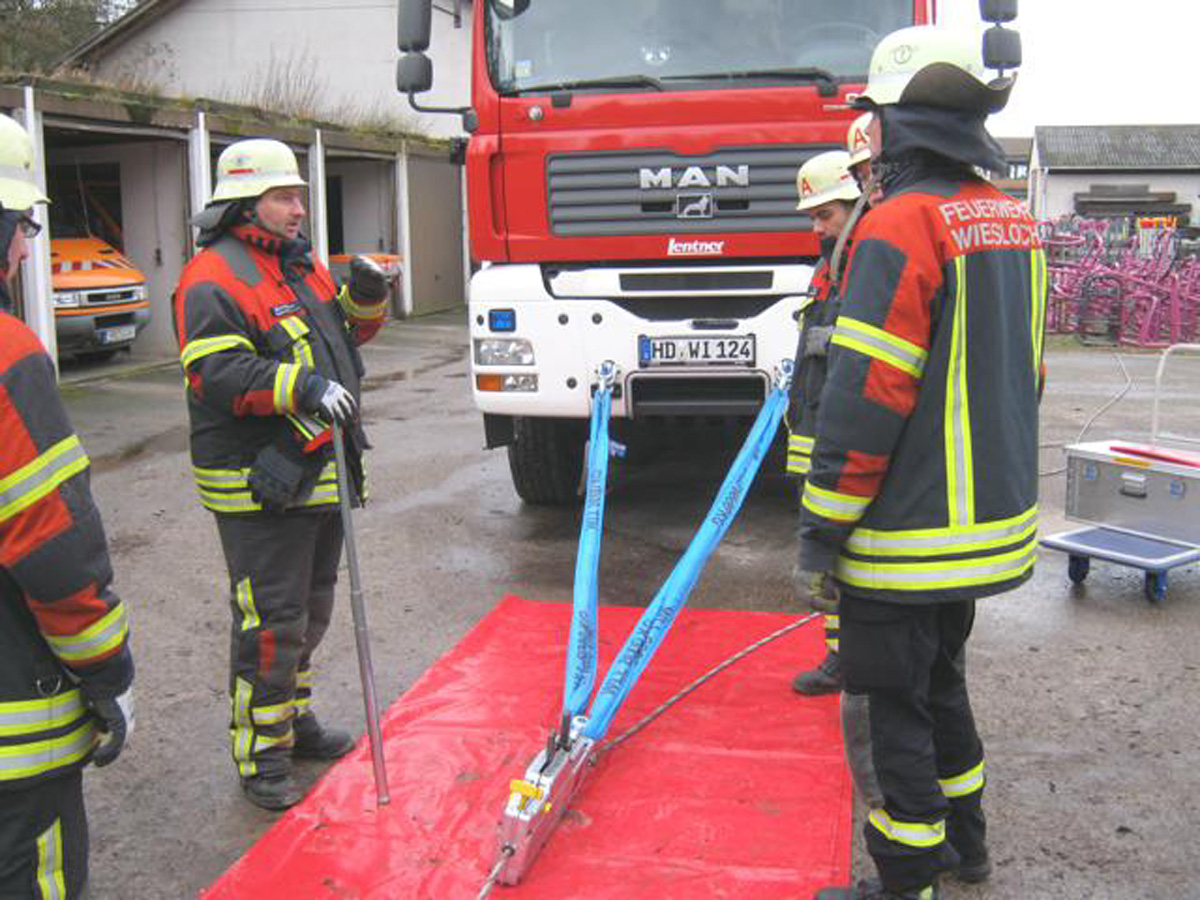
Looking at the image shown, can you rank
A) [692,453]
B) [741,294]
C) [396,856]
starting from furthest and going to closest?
[692,453] < [741,294] < [396,856]

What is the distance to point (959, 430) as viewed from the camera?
2.72 m

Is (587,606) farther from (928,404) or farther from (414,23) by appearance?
(414,23)

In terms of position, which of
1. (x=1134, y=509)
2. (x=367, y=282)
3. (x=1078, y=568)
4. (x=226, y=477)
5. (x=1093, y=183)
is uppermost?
(x=1093, y=183)

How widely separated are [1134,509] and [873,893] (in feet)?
11.4

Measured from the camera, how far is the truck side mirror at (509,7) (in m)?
6.42

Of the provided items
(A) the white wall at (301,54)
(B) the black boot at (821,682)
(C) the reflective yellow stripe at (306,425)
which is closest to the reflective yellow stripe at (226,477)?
(C) the reflective yellow stripe at (306,425)

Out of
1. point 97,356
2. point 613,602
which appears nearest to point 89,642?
point 613,602

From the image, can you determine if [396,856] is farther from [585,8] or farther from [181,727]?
[585,8]

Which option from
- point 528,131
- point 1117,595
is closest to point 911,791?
point 1117,595

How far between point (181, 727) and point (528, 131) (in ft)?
11.6

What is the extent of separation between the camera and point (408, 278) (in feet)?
67.7

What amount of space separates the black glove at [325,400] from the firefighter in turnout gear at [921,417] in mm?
1461

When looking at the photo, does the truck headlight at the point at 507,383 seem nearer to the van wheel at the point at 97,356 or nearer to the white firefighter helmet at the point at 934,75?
the white firefighter helmet at the point at 934,75

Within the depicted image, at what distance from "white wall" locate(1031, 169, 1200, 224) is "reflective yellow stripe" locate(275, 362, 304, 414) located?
60.1 m
